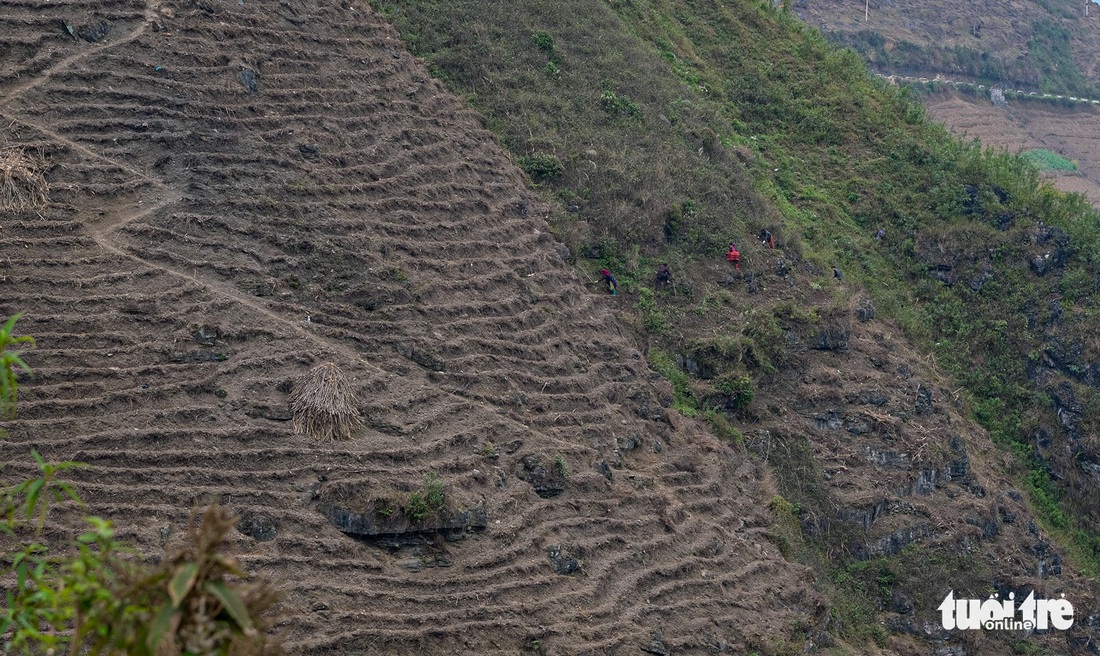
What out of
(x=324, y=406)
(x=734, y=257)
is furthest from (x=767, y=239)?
(x=324, y=406)

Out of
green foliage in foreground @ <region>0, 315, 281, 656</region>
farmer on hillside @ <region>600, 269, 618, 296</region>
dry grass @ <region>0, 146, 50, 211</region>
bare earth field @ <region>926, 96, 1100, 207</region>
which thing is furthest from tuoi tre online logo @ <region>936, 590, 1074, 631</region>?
bare earth field @ <region>926, 96, 1100, 207</region>

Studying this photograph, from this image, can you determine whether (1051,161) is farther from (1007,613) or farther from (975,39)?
(1007,613)

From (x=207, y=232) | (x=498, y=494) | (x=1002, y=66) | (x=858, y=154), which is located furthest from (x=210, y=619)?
(x=1002, y=66)

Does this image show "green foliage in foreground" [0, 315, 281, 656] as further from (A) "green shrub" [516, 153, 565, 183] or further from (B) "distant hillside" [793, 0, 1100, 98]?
(B) "distant hillside" [793, 0, 1100, 98]

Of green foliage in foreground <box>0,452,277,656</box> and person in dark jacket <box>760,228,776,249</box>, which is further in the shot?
person in dark jacket <box>760,228,776,249</box>

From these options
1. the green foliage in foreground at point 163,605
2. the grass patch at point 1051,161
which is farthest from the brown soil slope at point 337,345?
the grass patch at point 1051,161

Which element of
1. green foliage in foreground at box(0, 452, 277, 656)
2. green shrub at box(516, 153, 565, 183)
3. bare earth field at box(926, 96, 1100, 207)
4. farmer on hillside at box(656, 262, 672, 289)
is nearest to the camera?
green foliage in foreground at box(0, 452, 277, 656)

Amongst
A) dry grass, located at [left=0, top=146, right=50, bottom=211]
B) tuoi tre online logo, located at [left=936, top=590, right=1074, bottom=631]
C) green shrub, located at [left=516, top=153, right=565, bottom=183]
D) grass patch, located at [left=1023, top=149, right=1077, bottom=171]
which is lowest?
grass patch, located at [left=1023, top=149, right=1077, bottom=171]
